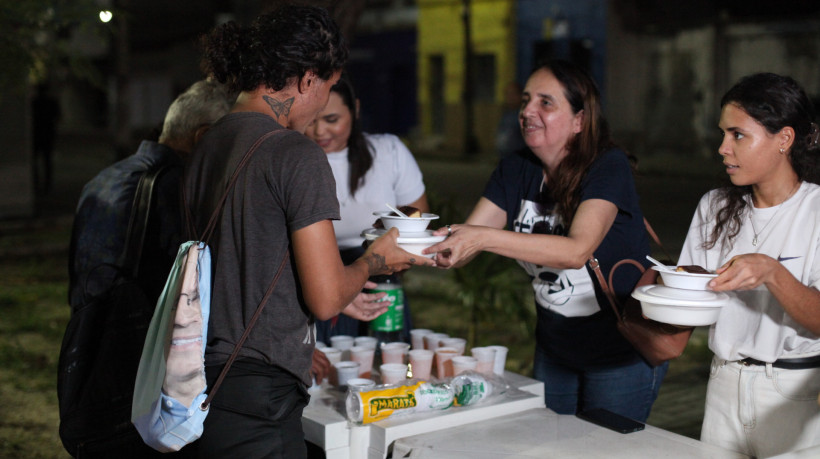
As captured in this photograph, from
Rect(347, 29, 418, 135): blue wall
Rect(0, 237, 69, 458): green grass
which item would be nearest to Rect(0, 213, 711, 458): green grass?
Rect(0, 237, 69, 458): green grass

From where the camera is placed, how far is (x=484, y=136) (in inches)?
1017

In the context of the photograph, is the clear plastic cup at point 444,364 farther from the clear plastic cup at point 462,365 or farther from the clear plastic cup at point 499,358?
the clear plastic cup at point 499,358

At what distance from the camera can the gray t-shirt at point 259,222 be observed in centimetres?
212

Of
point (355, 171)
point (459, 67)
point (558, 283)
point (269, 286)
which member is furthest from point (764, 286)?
point (459, 67)

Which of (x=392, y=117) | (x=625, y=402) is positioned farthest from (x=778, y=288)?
(x=392, y=117)

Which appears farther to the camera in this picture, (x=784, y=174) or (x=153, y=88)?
(x=153, y=88)

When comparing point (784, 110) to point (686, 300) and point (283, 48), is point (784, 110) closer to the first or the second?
point (686, 300)

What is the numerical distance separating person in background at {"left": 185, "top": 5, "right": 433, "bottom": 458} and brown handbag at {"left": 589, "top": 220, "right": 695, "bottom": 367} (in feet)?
3.62

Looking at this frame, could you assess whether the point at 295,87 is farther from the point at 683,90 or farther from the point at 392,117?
the point at 392,117

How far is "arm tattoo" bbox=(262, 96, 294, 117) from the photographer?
89.4 inches

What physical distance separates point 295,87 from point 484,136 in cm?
2384

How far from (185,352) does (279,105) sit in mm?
701

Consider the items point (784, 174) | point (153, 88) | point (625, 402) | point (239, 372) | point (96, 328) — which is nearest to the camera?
point (239, 372)

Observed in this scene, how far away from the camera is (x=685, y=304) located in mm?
2363
